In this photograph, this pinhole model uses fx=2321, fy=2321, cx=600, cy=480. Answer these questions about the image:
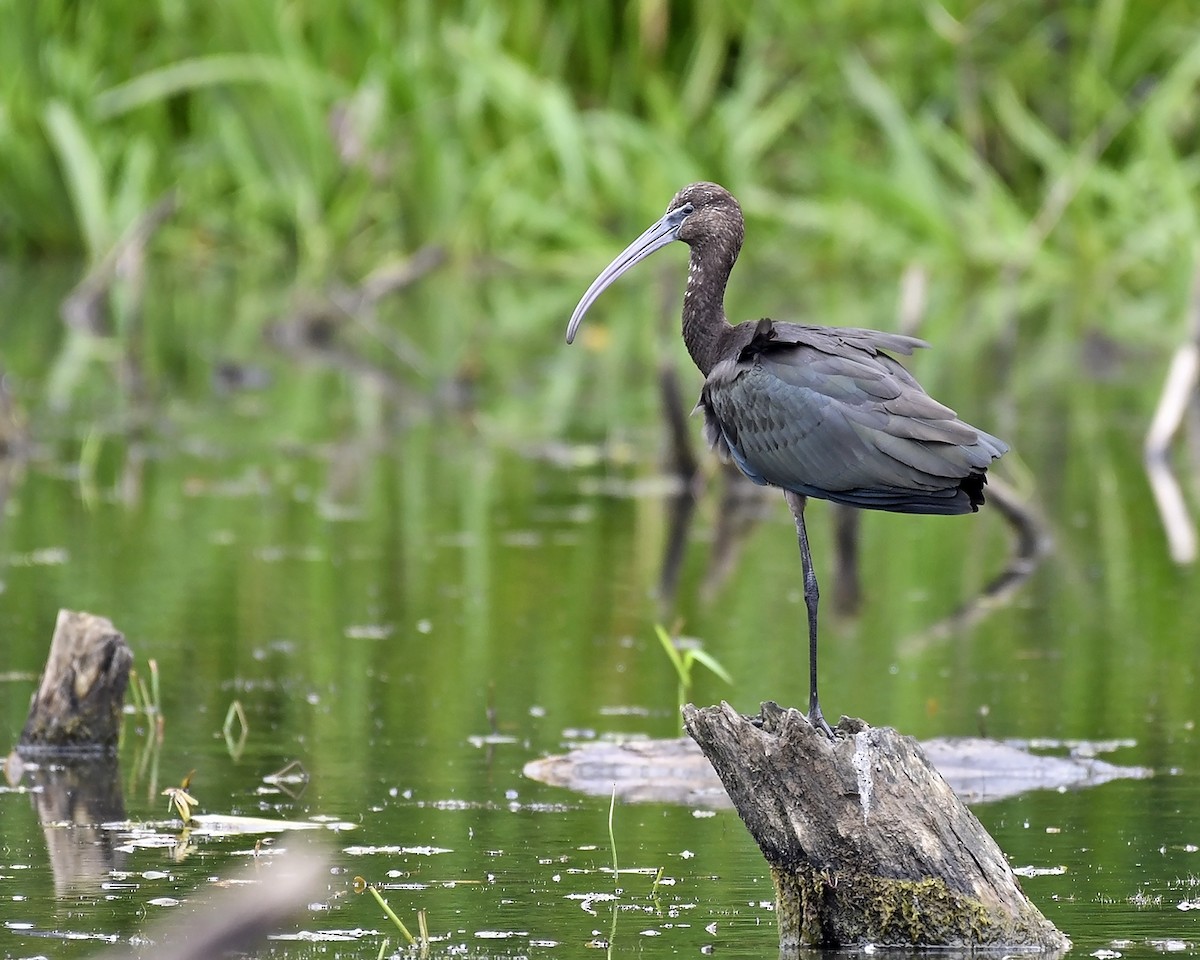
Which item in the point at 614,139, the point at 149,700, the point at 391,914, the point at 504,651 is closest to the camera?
the point at 391,914

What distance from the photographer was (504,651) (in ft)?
27.6

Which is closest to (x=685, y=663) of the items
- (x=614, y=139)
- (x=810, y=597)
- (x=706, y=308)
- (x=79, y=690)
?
(x=810, y=597)

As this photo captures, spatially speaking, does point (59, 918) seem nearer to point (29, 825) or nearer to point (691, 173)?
point (29, 825)

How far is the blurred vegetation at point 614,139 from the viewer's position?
21.1 m

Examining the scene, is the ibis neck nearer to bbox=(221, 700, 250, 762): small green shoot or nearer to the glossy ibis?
the glossy ibis

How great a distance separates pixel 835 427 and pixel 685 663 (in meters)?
1.24

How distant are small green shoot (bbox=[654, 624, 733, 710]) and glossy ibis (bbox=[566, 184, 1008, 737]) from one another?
0.59m

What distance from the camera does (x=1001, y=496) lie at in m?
9.72

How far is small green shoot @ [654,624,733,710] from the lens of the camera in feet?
22.3

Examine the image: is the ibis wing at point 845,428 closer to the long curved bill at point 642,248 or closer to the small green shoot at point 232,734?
the long curved bill at point 642,248

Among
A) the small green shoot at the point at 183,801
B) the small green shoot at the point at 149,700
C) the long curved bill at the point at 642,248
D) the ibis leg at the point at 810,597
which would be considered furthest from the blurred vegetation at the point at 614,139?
the small green shoot at the point at 183,801

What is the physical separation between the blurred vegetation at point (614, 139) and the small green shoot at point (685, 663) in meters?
11.7

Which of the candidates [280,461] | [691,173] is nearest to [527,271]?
[691,173]

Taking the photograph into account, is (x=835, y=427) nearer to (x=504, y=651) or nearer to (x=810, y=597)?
(x=810, y=597)
